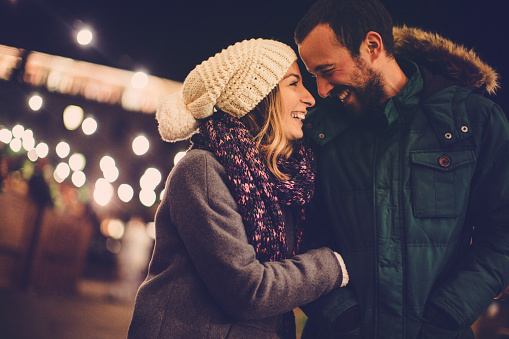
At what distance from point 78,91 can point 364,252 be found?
10.0 meters

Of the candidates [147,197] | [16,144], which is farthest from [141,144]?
[16,144]

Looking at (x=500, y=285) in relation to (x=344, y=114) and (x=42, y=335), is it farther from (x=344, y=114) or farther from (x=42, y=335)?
(x=42, y=335)

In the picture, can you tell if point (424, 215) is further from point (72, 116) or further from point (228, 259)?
point (72, 116)

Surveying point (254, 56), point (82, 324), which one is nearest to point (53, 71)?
point (82, 324)

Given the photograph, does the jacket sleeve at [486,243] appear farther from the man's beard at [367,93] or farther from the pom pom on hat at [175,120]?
the pom pom on hat at [175,120]

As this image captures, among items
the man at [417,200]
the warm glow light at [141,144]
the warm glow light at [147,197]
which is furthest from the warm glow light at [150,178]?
the man at [417,200]

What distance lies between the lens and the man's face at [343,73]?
1.71 m

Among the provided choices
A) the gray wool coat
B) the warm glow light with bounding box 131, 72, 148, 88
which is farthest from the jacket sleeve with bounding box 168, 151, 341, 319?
the warm glow light with bounding box 131, 72, 148, 88

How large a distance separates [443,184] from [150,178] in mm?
8865

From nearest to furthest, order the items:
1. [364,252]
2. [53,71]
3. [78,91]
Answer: [364,252], [53,71], [78,91]

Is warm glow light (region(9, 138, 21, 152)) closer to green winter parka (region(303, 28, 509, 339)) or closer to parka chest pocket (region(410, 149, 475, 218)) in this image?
green winter parka (region(303, 28, 509, 339))

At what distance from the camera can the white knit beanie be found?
166 cm

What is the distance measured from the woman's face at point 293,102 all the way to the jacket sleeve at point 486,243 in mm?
787

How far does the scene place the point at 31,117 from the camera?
9.48 metres
